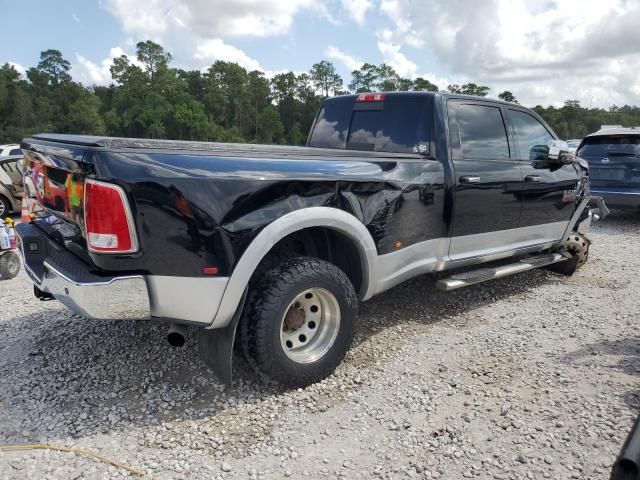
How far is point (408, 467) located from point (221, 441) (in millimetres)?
980

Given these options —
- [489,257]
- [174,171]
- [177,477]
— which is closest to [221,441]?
[177,477]

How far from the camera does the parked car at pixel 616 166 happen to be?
8.61 m

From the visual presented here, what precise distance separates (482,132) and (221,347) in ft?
9.80

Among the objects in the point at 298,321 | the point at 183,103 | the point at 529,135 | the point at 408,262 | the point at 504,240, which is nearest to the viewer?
the point at 298,321

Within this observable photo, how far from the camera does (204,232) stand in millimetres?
2537

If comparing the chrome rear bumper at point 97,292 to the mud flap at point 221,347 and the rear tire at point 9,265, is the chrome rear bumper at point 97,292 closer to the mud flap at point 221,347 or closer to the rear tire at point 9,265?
the mud flap at point 221,347

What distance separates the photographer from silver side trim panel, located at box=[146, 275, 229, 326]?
8.34 feet

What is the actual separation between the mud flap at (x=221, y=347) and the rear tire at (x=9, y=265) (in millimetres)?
3753

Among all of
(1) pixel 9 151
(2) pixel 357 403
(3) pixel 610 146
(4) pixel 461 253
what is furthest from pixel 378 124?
(1) pixel 9 151

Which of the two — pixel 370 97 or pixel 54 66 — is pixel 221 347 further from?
pixel 54 66

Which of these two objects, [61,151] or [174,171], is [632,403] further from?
[61,151]

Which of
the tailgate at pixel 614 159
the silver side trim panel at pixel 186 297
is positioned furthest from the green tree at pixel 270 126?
the silver side trim panel at pixel 186 297

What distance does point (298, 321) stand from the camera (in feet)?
10.2

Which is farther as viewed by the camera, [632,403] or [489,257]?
[489,257]
